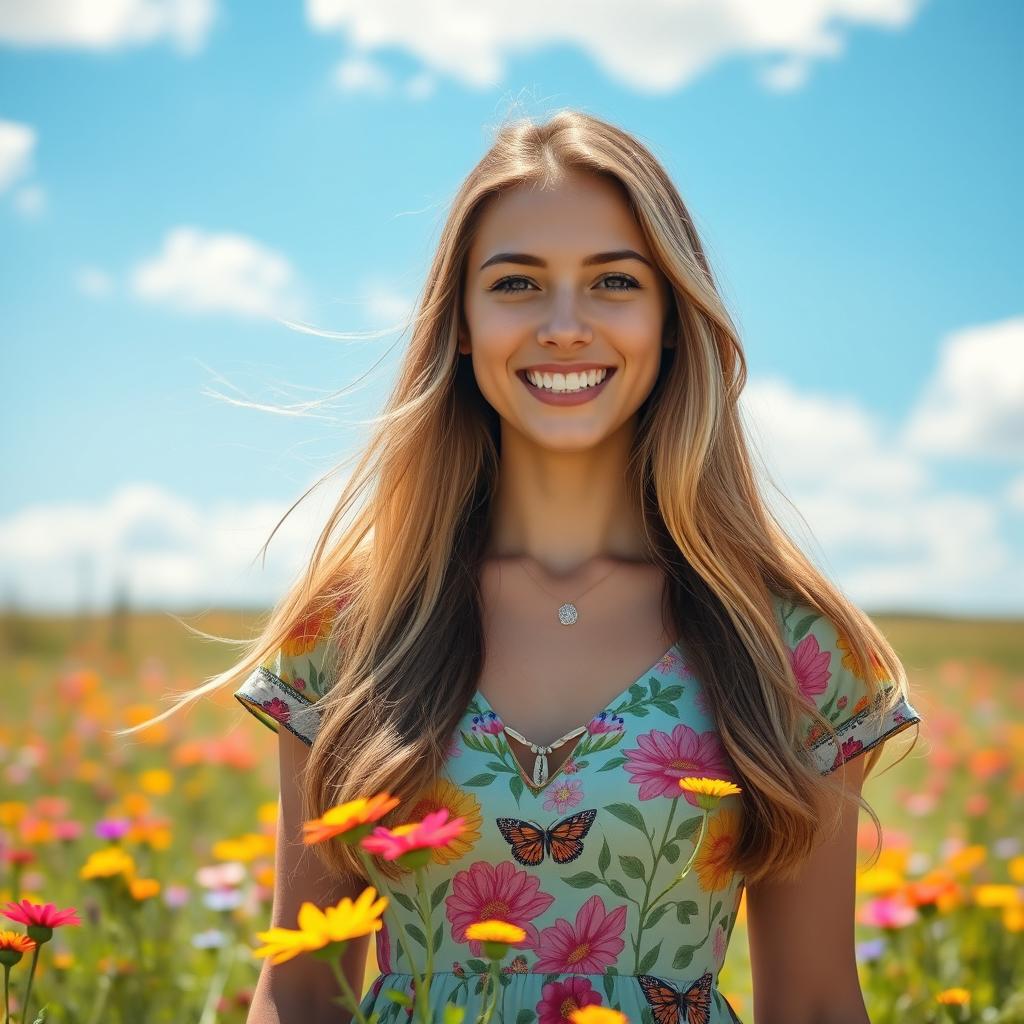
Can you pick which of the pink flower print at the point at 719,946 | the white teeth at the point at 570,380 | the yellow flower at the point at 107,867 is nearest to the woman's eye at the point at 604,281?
the white teeth at the point at 570,380

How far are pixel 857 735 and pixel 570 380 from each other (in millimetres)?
662

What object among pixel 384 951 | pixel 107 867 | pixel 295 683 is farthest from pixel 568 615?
pixel 107 867

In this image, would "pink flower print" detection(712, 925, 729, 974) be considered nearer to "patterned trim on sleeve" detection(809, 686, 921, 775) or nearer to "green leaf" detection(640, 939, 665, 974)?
"green leaf" detection(640, 939, 665, 974)

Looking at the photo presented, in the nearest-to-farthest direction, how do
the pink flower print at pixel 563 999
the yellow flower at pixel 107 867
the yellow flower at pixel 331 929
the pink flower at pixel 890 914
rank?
the yellow flower at pixel 331 929
the pink flower print at pixel 563 999
the yellow flower at pixel 107 867
the pink flower at pixel 890 914

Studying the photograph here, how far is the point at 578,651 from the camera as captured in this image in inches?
75.1

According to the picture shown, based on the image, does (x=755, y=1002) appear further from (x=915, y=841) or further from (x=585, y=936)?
(x=915, y=841)

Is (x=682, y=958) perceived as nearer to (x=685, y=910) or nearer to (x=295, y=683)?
(x=685, y=910)

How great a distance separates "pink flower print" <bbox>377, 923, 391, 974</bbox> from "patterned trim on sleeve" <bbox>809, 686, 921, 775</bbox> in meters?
0.65

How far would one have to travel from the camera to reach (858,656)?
1.94 m

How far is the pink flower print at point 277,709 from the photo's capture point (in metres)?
1.96

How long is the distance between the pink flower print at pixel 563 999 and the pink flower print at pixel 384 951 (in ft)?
0.77

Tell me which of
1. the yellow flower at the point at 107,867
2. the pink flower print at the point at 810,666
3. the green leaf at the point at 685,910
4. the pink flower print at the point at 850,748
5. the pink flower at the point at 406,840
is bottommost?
the green leaf at the point at 685,910

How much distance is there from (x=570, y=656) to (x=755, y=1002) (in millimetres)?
581

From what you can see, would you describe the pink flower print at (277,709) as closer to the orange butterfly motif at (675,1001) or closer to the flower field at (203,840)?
the flower field at (203,840)
